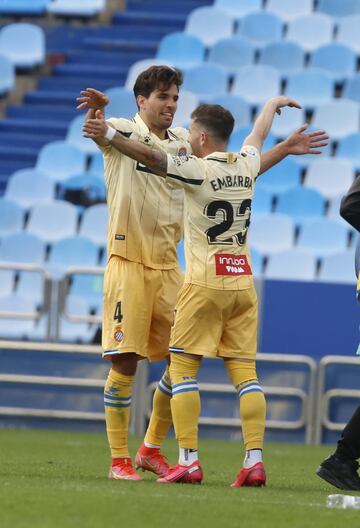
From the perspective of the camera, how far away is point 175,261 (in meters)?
6.70

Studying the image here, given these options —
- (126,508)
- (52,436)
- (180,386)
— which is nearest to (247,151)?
(180,386)

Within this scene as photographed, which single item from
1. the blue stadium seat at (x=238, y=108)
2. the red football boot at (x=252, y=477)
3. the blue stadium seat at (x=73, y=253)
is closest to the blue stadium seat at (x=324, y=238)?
the blue stadium seat at (x=238, y=108)

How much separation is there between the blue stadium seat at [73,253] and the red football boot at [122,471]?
7.12 m

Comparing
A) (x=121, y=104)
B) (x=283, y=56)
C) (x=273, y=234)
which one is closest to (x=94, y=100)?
(x=273, y=234)

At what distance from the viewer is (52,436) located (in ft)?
33.7

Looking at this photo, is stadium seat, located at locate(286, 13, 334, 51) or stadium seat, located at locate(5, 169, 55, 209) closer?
stadium seat, located at locate(5, 169, 55, 209)

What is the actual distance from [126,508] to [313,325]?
20.3 feet

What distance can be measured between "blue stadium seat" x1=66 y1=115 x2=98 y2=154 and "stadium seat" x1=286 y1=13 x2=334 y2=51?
119 inches

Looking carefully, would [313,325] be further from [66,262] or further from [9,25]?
[9,25]

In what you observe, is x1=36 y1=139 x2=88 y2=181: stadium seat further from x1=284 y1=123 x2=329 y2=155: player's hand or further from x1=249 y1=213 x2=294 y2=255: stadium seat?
x1=284 y1=123 x2=329 y2=155: player's hand

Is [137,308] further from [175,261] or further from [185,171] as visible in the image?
[185,171]

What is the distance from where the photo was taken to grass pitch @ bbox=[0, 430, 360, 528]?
15.2 ft

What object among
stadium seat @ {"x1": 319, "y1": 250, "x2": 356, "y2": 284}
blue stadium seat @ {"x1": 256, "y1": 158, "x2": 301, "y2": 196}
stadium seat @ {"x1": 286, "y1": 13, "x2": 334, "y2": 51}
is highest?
stadium seat @ {"x1": 286, "y1": 13, "x2": 334, "y2": 51}

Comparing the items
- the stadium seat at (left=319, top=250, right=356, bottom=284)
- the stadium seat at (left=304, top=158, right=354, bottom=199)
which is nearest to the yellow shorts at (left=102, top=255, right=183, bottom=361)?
the stadium seat at (left=319, top=250, right=356, bottom=284)
